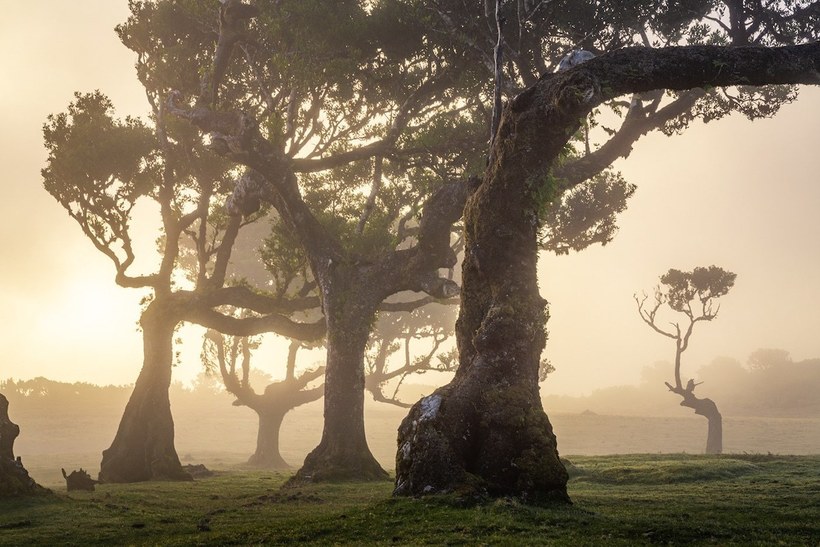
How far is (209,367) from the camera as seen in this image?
43.5 metres

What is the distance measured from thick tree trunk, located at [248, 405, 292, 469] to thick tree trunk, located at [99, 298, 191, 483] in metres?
16.4

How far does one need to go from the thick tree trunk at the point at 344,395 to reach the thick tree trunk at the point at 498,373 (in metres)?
10.1

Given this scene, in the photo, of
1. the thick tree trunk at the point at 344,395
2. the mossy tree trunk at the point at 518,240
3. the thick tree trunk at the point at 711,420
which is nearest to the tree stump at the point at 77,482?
the thick tree trunk at the point at 344,395

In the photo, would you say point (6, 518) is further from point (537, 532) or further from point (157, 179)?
point (157, 179)

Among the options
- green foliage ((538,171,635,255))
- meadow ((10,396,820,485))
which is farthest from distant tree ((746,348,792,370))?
green foliage ((538,171,635,255))

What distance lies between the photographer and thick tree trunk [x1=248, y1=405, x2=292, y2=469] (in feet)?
154

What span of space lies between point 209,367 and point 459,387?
3190 cm

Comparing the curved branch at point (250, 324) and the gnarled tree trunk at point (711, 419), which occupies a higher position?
the curved branch at point (250, 324)

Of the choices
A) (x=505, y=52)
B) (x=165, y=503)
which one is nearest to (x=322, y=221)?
(x=505, y=52)

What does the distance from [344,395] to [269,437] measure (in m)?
23.7

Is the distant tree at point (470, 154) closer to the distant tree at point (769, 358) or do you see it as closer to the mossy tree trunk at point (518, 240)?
the mossy tree trunk at point (518, 240)

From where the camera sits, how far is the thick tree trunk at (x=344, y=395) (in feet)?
84.0

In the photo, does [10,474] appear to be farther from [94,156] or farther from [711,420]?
[711,420]

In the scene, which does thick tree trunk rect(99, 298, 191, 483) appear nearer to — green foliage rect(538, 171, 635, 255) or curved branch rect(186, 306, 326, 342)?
curved branch rect(186, 306, 326, 342)
